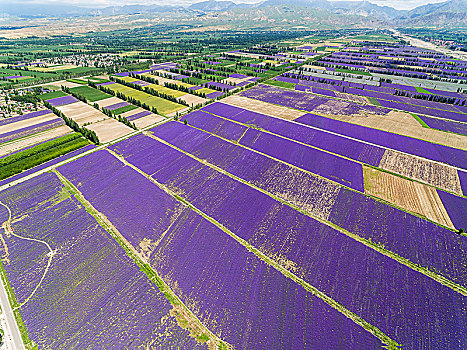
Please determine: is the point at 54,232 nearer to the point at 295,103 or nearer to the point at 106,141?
the point at 106,141

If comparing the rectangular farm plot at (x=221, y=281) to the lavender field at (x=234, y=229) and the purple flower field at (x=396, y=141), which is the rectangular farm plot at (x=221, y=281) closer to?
the lavender field at (x=234, y=229)

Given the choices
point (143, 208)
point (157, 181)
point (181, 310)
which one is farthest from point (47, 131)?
point (181, 310)

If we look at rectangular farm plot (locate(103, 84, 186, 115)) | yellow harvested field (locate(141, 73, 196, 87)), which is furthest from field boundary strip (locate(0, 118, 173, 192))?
yellow harvested field (locate(141, 73, 196, 87))

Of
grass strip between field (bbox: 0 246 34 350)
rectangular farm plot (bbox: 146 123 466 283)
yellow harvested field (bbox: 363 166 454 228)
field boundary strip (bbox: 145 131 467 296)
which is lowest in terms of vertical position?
grass strip between field (bbox: 0 246 34 350)

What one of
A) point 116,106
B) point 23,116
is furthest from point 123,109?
point 23,116

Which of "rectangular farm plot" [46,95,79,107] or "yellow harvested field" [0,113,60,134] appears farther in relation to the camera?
"rectangular farm plot" [46,95,79,107]

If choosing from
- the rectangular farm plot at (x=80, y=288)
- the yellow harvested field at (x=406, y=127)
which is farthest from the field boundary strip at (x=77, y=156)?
the yellow harvested field at (x=406, y=127)

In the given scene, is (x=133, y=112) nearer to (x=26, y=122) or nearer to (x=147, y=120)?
(x=147, y=120)

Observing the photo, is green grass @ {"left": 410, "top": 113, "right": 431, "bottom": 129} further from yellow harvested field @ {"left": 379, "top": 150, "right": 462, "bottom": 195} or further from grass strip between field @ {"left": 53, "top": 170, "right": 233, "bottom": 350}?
grass strip between field @ {"left": 53, "top": 170, "right": 233, "bottom": 350}

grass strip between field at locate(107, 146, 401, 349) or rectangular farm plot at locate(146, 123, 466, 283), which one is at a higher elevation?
rectangular farm plot at locate(146, 123, 466, 283)
